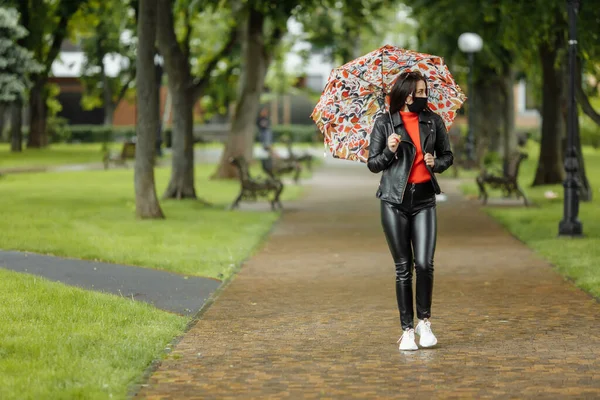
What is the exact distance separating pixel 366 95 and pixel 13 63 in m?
34.2

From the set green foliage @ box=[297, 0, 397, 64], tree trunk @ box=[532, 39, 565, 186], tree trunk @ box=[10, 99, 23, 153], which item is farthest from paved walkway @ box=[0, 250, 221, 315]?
tree trunk @ box=[10, 99, 23, 153]

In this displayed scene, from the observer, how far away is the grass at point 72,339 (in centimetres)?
764

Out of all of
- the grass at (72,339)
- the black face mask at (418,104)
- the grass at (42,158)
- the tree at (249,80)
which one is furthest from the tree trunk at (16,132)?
the black face mask at (418,104)

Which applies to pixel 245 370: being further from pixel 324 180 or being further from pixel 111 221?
pixel 324 180

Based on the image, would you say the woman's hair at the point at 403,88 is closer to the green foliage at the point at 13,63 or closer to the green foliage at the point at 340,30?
the green foliage at the point at 340,30

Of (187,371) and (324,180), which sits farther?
(324,180)

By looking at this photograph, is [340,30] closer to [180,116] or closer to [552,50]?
[552,50]

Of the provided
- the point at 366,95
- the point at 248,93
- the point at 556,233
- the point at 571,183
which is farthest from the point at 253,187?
the point at 366,95

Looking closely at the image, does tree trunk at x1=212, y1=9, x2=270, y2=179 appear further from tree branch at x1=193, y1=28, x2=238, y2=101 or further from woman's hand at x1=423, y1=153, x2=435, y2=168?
woman's hand at x1=423, y1=153, x2=435, y2=168

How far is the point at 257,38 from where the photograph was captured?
103ft

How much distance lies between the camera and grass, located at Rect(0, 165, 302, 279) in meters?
15.2

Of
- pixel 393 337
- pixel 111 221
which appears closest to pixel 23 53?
pixel 111 221

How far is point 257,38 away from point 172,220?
37.7 feet

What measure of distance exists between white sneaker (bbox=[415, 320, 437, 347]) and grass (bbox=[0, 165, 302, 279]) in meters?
4.70
